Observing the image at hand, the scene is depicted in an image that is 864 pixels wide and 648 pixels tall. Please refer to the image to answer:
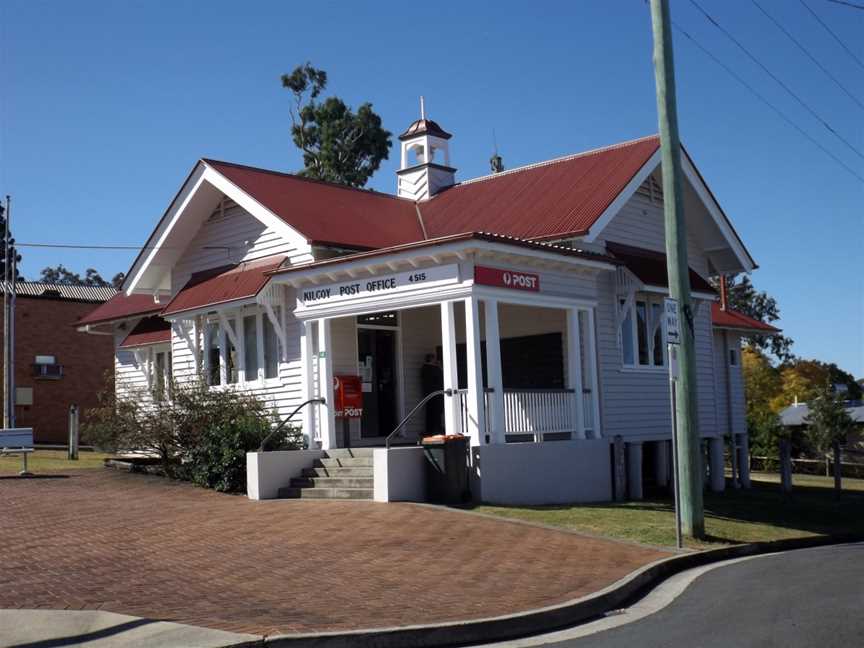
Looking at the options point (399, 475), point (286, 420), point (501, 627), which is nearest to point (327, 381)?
point (286, 420)

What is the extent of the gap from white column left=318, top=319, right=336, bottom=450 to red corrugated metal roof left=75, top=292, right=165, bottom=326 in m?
9.26

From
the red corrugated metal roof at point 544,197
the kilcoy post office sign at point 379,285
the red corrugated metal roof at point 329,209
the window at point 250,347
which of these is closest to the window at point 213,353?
the window at point 250,347

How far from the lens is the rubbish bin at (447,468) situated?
16.4 m

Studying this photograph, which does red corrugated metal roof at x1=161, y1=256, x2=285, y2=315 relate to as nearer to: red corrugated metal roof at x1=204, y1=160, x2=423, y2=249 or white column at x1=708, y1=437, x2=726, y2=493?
red corrugated metal roof at x1=204, y1=160, x2=423, y2=249

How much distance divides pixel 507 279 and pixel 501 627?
9036 millimetres

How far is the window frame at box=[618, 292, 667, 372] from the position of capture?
21219 mm

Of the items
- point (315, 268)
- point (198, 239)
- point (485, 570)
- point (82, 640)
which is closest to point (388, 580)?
point (485, 570)

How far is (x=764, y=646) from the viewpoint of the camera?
7.85 m

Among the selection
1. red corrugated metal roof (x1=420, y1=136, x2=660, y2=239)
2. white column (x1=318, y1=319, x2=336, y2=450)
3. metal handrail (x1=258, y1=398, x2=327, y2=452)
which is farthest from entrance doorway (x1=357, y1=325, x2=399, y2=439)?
red corrugated metal roof (x1=420, y1=136, x2=660, y2=239)

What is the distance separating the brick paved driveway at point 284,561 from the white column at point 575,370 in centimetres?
438

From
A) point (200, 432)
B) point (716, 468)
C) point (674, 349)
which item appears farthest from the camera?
point (716, 468)

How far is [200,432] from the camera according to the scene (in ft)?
64.8

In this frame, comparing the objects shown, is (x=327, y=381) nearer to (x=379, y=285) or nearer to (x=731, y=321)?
(x=379, y=285)

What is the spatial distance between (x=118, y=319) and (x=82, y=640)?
845 inches
